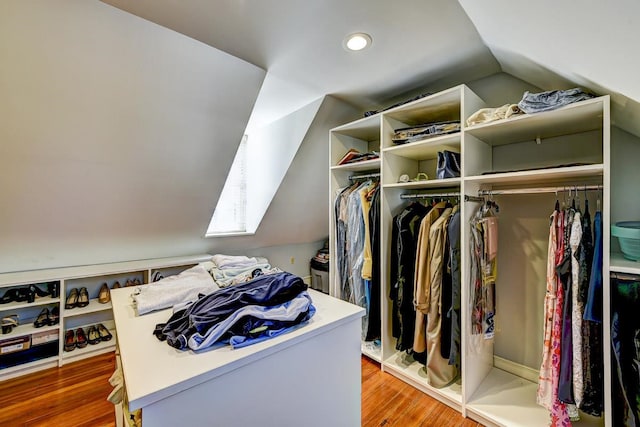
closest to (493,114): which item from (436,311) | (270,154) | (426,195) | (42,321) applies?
(426,195)

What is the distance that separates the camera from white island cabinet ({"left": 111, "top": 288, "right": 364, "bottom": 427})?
74cm

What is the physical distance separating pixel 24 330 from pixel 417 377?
301 cm

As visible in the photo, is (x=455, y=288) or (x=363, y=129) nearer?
(x=455, y=288)

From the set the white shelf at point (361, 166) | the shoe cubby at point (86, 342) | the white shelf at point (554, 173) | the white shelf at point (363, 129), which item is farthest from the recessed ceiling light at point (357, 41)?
the shoe cubby at point (86, 342)

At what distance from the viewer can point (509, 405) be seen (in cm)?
166

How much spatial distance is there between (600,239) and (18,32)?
2.80 metres

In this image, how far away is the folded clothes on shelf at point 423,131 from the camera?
1.77 m

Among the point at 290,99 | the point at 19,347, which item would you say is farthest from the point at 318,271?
the point at 19,347

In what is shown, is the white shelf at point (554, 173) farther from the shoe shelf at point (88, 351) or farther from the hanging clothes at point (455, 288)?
the shoe shelf at point (88, 351)

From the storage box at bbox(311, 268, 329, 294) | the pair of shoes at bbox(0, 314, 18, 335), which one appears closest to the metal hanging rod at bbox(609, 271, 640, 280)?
the storage box at bbox(311, 268, 329, 294)

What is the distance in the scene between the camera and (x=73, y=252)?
2.43 meters

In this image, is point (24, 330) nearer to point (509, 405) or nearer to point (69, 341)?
point (69, 341)

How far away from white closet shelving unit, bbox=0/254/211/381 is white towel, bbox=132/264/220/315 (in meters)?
1.17

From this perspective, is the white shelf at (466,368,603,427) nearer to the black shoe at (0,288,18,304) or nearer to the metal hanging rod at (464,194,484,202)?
the metal hanging rod at (464,194,484,202)
